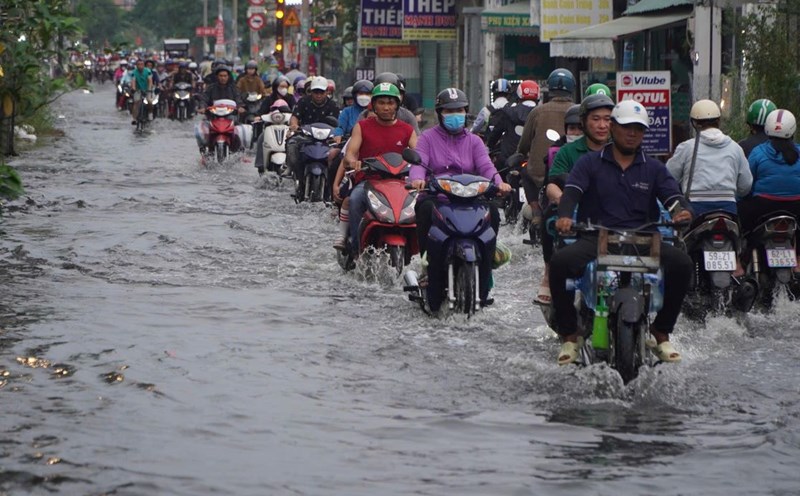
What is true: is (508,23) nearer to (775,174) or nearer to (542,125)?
(542,125)

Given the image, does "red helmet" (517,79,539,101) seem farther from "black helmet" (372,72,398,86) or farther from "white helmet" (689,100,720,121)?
"white helmet" (689,100,720,121)

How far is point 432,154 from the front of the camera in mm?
12602

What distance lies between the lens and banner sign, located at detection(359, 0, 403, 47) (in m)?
44.2

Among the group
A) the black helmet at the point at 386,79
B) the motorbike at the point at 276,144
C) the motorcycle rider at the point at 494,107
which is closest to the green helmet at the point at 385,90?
the black helmet at the point at 386,79

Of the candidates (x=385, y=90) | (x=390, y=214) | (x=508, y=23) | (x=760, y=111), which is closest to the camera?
(x=760, y=111)

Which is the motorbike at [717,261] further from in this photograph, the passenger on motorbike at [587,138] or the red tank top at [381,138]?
the red tank top at [381,138]

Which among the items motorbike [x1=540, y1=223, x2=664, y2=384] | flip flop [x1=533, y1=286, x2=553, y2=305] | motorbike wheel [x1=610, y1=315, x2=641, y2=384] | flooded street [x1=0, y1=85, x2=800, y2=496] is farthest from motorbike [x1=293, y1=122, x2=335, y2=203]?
motorbike wheel [x1=610, y1=315, x2=641, y2=384]

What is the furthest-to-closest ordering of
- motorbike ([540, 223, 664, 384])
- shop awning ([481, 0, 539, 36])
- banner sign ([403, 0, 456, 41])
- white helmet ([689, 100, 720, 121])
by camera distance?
1. banner sign ([403, 0, 456, 41])
2. shop awning ([481, 0, 539, 36])
3. white helmet ([689, 100, 720, 121])
4. motorbike ([540, 223, 664, 384])

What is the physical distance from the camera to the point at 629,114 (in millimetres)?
9523

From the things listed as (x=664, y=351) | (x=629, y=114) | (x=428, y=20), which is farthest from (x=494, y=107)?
(x=428, y=20)

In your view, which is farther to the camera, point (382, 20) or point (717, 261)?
point (382, 20)

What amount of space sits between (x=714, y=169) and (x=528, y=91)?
275 inches

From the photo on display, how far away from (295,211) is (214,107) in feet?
26.1

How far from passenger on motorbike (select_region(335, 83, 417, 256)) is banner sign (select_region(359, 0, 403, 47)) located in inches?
1175
